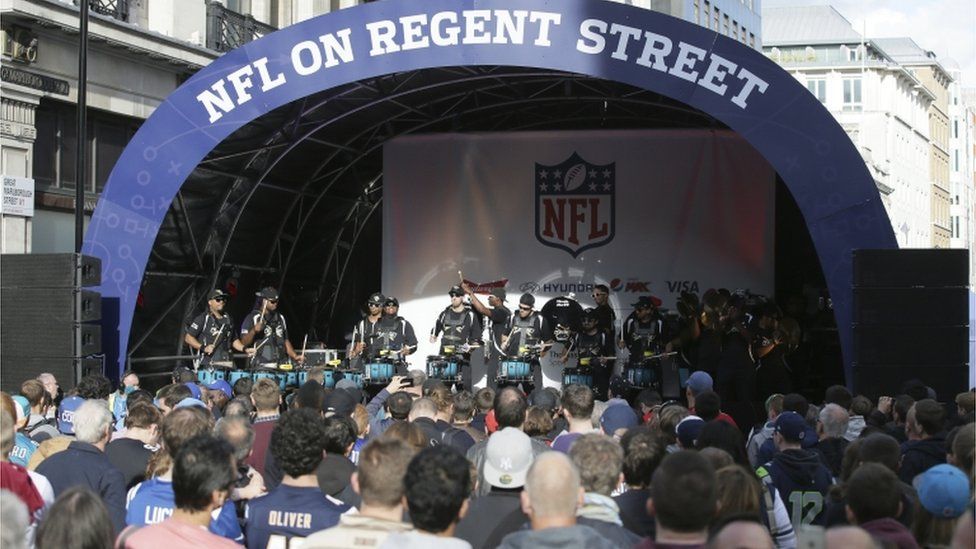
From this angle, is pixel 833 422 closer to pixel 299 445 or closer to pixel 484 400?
pixel 484 400

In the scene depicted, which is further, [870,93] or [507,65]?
[870,93]

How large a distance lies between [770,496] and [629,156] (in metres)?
13.8

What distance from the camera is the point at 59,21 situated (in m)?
18.7

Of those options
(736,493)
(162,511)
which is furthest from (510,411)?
(736,493)

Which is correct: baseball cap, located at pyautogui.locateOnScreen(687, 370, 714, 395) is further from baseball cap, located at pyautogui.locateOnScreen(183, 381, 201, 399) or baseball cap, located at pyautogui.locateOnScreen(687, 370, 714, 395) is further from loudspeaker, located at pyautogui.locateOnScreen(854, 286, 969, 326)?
baseball cap, located at pyautogui.locateOnScreen(183, 381, 201, 399)

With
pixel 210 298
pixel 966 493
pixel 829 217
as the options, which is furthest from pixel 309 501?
pixel 210 298

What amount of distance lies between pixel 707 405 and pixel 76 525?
5188 mm

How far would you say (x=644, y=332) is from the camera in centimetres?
1828

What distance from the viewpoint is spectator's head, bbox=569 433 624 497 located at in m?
5.63

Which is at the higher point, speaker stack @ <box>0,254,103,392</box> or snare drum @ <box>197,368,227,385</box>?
speaker stack @ <box>0,254,103,392</box>

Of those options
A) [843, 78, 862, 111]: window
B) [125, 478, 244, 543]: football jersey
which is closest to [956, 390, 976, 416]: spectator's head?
[125, 478, 244, 543]: football jersey

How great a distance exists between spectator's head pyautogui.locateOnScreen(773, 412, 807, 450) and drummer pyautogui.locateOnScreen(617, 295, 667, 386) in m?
10.0

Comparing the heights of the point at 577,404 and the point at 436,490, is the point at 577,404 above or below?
above

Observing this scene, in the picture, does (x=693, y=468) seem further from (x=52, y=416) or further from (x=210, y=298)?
(x=210, y=298)
